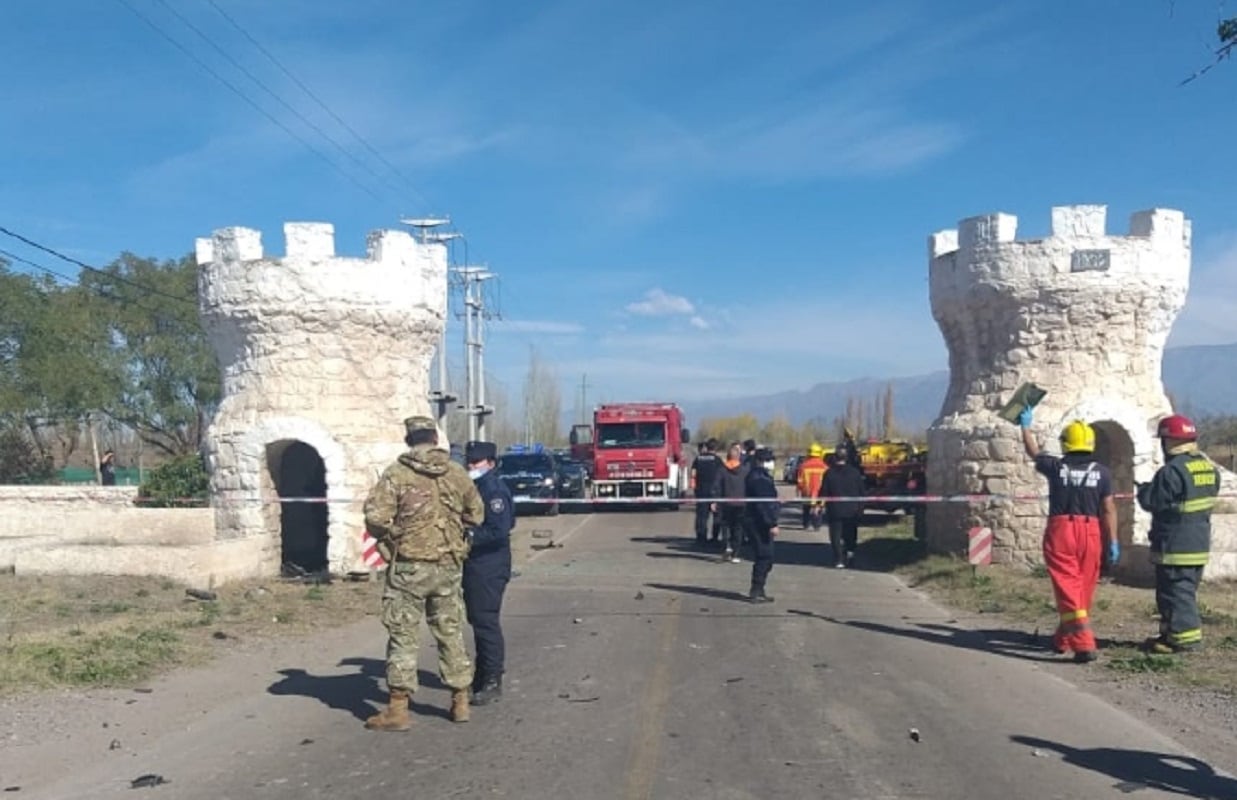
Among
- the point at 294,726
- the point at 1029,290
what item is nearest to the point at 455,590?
the point at 294,726

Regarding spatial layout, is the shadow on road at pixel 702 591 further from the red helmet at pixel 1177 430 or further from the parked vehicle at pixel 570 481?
the parked vehicle at pixel 570 481

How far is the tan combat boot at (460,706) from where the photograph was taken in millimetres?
8148

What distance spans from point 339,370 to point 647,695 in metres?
10.3

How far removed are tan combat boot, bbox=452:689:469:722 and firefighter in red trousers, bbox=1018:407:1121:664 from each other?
5373mm

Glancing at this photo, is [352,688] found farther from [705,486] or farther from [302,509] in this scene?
[705,486]

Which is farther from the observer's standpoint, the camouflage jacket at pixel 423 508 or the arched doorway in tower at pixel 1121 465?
the arched doorway in tower at pixel 1121 465

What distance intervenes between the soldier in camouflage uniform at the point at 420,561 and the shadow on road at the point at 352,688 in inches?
18.1

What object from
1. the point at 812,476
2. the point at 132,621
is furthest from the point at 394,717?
the point at 812,476

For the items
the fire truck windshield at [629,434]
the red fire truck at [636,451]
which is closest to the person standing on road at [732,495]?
the red fire truck at [636,451]

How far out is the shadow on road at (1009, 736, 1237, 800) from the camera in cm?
663

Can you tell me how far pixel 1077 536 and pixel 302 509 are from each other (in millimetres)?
14779

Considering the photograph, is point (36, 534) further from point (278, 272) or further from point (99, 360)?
point (99, 360)

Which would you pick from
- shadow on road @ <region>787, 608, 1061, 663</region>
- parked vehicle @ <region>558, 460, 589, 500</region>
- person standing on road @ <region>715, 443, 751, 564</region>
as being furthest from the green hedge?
parked vehicle @ <region>558, 460, 589, 500</region>

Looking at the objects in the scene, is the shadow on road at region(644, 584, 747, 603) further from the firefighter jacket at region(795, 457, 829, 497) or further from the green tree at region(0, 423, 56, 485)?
the green tree at region(0, 423, 56, 485)
